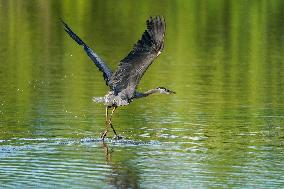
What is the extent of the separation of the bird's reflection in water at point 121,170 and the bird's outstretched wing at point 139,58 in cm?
128

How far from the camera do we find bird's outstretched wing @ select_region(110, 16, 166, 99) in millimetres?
18641

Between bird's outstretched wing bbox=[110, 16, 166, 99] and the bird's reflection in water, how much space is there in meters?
1.28

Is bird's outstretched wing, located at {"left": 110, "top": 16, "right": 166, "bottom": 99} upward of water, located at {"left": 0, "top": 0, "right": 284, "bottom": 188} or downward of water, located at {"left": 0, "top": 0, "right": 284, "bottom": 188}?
upward

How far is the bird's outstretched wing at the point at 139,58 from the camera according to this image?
1864cm

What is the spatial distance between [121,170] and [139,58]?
7.64ft

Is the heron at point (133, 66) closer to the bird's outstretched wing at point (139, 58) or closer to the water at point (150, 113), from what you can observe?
the bird's outstretched wing at point (139, 58)

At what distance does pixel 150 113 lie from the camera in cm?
2370

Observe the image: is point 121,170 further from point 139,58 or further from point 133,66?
point 133,66

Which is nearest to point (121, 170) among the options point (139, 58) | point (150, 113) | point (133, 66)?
point (139, 58)

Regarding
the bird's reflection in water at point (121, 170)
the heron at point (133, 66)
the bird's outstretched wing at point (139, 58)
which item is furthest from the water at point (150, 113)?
the bird's outstretched wing at point (139, 58)

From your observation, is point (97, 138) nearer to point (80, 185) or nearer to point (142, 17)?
point (80, 185)

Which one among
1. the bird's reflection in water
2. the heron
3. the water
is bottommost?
the bird's reflection in water

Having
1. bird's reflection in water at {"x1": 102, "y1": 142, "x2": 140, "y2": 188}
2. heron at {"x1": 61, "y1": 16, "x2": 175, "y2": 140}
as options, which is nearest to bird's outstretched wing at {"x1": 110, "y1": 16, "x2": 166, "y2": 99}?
heron at {"x1": 61, "y1": 16, "x2": 175, "y2": 140}

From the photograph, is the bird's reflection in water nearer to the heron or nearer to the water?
the water
